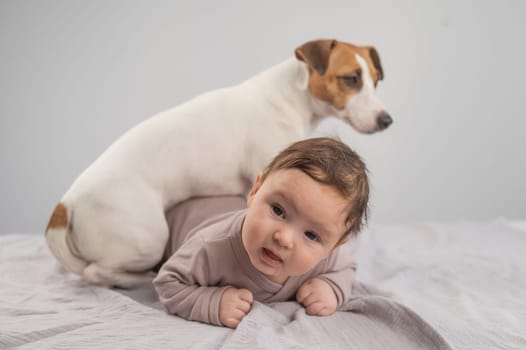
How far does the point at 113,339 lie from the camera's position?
2.54 feet

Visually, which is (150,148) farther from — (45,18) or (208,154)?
(45,18)

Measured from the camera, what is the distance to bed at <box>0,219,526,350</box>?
0.79 meters

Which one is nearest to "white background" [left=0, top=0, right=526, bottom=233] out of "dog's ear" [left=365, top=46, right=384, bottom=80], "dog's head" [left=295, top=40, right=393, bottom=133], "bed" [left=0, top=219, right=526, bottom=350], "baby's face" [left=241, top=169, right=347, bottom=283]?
"dog's ear" [left=365, top=46, right=384, bottom=80]

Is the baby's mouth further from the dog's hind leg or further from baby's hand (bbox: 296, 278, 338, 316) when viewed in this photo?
the dog's hind leg

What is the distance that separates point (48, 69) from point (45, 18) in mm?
240

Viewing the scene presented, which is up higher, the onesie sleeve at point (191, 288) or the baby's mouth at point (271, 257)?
the baby's mouth at point (271, 257)

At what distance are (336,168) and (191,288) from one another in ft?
1.22

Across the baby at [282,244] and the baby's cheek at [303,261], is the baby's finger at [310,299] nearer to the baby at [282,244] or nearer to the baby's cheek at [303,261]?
the baby at [282,244]

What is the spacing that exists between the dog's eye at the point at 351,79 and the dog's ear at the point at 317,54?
0.06m

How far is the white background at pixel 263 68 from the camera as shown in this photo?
2.33 m

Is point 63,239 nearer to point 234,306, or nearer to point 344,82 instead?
point 234,306

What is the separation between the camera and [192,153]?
127cm

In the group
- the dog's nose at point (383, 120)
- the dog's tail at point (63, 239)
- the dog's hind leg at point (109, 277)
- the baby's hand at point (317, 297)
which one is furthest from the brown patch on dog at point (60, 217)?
the dog's nose at point (383, 120)

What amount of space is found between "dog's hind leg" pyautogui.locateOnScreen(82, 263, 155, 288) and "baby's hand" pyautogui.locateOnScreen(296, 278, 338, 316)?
17.6 inches
